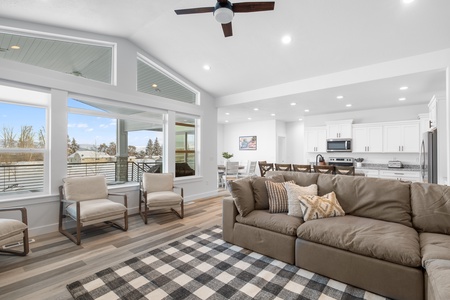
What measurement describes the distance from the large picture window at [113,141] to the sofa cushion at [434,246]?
4.69 m

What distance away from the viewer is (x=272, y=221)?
2621 millimetres

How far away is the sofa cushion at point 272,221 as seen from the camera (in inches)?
97.5

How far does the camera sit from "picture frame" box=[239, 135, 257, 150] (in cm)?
997

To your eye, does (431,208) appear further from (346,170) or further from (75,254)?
(75,254)

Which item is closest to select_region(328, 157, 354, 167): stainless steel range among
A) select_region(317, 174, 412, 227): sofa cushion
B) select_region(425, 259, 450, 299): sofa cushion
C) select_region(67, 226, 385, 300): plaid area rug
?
select_region(317, 174, 412, 227): sofa cushion

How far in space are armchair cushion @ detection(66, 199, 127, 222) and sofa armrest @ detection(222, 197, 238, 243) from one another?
1638 millimetres

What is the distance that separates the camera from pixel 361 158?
273 inches

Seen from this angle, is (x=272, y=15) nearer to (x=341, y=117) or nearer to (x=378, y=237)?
(x=378, y=237)

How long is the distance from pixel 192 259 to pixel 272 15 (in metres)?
3.54

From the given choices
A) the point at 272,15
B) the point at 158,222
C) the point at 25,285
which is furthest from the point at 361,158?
the point at 25,285

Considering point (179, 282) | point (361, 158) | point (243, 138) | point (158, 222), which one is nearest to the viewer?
point (179, 282)

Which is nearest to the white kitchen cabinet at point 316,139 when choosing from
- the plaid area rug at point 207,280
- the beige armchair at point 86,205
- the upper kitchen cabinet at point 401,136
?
the upper kitchen cabinet at point 401,136

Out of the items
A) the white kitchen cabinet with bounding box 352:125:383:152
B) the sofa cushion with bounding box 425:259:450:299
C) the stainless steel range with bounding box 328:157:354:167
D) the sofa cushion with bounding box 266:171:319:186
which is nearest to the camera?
the sofa cushion with bounding box 425:259:450:299

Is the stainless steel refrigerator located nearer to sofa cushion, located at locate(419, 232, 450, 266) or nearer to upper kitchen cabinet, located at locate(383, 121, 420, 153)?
upper kitchen cabinet, located at locate(383, 121, 420, 153)
